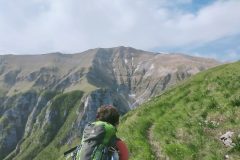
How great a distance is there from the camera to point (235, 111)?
22.4 metres

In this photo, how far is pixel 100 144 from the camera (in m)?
9.59

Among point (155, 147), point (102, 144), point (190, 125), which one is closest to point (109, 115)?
point (102, 144)

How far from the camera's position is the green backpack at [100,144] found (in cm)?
953

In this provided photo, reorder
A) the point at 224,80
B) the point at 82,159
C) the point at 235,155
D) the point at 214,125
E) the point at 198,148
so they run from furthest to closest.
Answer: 1. the point at 224,80
2. the point at 214,125
3. the point at 198,148
4. the point at 235,155
5. the point at 82,159

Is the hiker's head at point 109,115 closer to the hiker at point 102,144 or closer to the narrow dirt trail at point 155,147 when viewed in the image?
the hiker at point 102,144

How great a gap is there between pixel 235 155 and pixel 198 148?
201 cm

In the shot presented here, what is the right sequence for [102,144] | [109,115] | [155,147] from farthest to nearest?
[155,147] → [109,115] → [102,144]

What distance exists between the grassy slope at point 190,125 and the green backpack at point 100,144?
10139mm

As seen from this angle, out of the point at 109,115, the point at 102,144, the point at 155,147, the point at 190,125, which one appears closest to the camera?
the point at 102,144

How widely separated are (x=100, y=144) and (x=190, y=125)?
13.8 metres

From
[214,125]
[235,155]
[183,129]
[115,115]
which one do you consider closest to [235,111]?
[214,125]

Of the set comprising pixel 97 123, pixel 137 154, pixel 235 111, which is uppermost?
pixel 97 123

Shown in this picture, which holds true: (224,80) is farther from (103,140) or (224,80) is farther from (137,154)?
(103,140)

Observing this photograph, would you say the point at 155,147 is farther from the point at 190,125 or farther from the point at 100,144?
the point at 100,144
